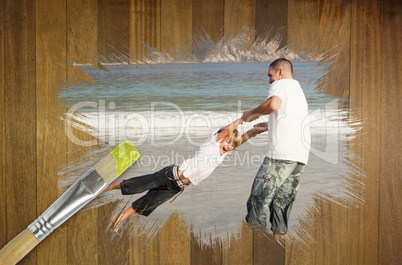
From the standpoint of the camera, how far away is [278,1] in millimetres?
1197

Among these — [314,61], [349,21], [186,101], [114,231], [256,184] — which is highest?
[349,21]

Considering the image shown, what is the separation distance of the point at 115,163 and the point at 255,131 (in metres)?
0.48

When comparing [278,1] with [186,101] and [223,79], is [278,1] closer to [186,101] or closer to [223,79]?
[223,79]

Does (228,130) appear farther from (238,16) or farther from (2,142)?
(2,142)

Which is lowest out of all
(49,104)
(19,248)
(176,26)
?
(19,248)

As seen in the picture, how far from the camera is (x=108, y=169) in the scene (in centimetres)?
115

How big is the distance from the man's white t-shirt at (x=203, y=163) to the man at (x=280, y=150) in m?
0.15

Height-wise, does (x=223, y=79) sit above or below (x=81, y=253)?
above

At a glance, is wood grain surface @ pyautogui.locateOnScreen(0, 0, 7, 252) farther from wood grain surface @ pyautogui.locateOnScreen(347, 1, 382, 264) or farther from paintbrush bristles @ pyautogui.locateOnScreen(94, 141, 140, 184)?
wood grain surface @ pyautogui.locateOnScreen(347, 1, 382, 264)

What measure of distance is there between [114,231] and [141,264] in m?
0.15

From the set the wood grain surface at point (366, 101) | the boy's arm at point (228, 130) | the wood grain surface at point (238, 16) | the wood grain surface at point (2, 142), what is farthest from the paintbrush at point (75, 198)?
the wood grain surface at point (366, 101)

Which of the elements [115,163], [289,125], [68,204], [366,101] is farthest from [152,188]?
[366,101]

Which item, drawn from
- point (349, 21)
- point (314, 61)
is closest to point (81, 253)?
point (314, 61)

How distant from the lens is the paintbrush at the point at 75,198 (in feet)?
3.72
